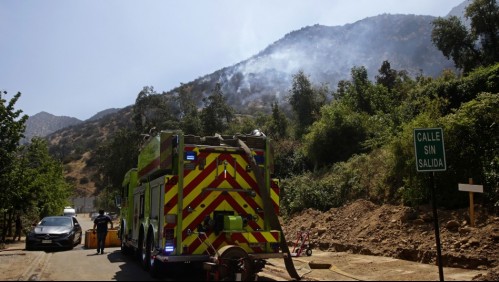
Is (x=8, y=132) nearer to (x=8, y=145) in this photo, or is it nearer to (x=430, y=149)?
(x=8, y=145)

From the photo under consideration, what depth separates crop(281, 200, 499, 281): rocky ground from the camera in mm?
9938

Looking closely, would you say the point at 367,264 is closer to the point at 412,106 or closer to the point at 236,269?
the point at 236,269

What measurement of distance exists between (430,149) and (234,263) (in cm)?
406

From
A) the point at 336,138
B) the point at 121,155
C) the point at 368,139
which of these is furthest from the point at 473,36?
the point at 121,155

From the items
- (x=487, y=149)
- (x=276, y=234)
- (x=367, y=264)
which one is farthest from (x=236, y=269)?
(x=487, y=149)

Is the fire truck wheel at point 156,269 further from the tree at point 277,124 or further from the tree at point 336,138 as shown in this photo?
the tree at point 277,124

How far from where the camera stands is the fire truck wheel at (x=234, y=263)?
808cm

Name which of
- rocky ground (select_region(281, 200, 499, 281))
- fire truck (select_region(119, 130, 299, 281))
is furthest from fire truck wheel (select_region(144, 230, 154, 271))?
rocky ground (select_region(281, 200, 499, 281))

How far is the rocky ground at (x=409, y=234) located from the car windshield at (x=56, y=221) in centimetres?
970

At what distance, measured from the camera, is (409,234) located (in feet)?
40.3

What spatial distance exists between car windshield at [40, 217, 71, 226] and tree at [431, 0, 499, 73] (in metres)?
30.0

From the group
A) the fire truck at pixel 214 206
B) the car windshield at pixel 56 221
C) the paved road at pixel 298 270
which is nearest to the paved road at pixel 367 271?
the paved road at pixel 298 270

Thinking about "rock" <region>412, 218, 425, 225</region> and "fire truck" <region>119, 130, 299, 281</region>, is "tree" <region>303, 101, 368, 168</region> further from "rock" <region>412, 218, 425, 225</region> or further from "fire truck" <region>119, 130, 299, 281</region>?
"fire truck" <region>119, 130, 299, 281</region>

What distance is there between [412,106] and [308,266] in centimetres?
1478
